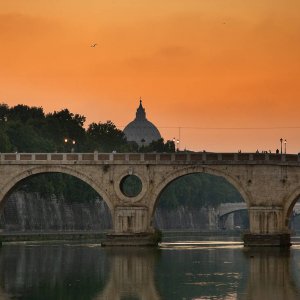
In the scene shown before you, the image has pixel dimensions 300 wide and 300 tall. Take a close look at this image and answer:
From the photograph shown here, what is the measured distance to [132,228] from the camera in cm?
11231

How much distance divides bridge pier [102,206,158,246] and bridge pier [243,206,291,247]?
8.88 meters

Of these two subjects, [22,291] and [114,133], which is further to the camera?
[114,133]

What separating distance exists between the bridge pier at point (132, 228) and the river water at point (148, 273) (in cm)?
408

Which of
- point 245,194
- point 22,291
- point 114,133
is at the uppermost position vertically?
Answer: point 114,133

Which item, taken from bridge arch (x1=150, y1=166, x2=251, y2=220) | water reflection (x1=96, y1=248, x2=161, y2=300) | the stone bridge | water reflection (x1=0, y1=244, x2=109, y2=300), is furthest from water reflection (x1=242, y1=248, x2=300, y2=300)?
bridge arch (x1=150, y1=166, x2=251, y2=220)

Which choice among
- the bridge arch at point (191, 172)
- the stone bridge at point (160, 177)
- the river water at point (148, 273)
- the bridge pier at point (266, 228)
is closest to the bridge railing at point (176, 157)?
the stone bridge at point (160, 177)

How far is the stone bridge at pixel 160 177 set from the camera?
111 metres

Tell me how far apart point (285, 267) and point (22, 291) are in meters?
23.1

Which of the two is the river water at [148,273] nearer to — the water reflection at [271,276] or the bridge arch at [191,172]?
the water reflection at [271,276]

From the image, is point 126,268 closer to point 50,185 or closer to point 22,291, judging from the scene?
point 22,291

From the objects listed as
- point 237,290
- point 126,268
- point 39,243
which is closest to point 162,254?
point 126,268

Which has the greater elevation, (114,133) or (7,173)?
(114,133)

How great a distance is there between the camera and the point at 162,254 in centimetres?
9756

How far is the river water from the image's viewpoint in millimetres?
63366
